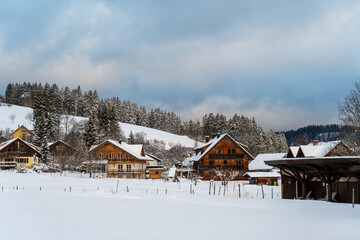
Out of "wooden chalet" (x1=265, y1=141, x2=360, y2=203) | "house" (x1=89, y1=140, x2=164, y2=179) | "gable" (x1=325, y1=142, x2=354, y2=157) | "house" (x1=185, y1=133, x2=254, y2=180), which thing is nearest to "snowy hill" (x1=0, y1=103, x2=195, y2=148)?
"house" (x1=185, y1=133, x2=254, y2=180)

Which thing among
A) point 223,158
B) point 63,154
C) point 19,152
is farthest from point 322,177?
point 19,152

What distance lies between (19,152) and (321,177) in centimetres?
5602

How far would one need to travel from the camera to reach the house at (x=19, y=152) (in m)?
66.1

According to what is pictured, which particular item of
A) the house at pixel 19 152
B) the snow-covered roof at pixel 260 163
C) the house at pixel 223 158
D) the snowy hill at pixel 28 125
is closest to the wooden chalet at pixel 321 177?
the snow-covered roof at pixel 260 163

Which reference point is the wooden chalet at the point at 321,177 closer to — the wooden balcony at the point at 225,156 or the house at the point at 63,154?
the wooden balcony at the point at 225,156

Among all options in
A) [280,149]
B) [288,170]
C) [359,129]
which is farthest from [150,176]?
[280,149]

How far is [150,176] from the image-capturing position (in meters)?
72.5

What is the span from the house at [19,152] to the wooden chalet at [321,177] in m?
50.8

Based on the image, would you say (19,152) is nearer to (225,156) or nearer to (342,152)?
(225,156)

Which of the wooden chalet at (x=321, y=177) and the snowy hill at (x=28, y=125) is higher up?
the snowy hill at (x=28, y=125)

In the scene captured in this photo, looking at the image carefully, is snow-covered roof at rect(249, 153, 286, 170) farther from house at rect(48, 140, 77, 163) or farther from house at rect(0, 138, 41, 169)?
house at rect(0, 138, 41, 169)

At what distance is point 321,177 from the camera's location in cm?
2986

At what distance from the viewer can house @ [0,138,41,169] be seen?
66.1m

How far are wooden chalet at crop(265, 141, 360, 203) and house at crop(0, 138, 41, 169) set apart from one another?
50829mm
